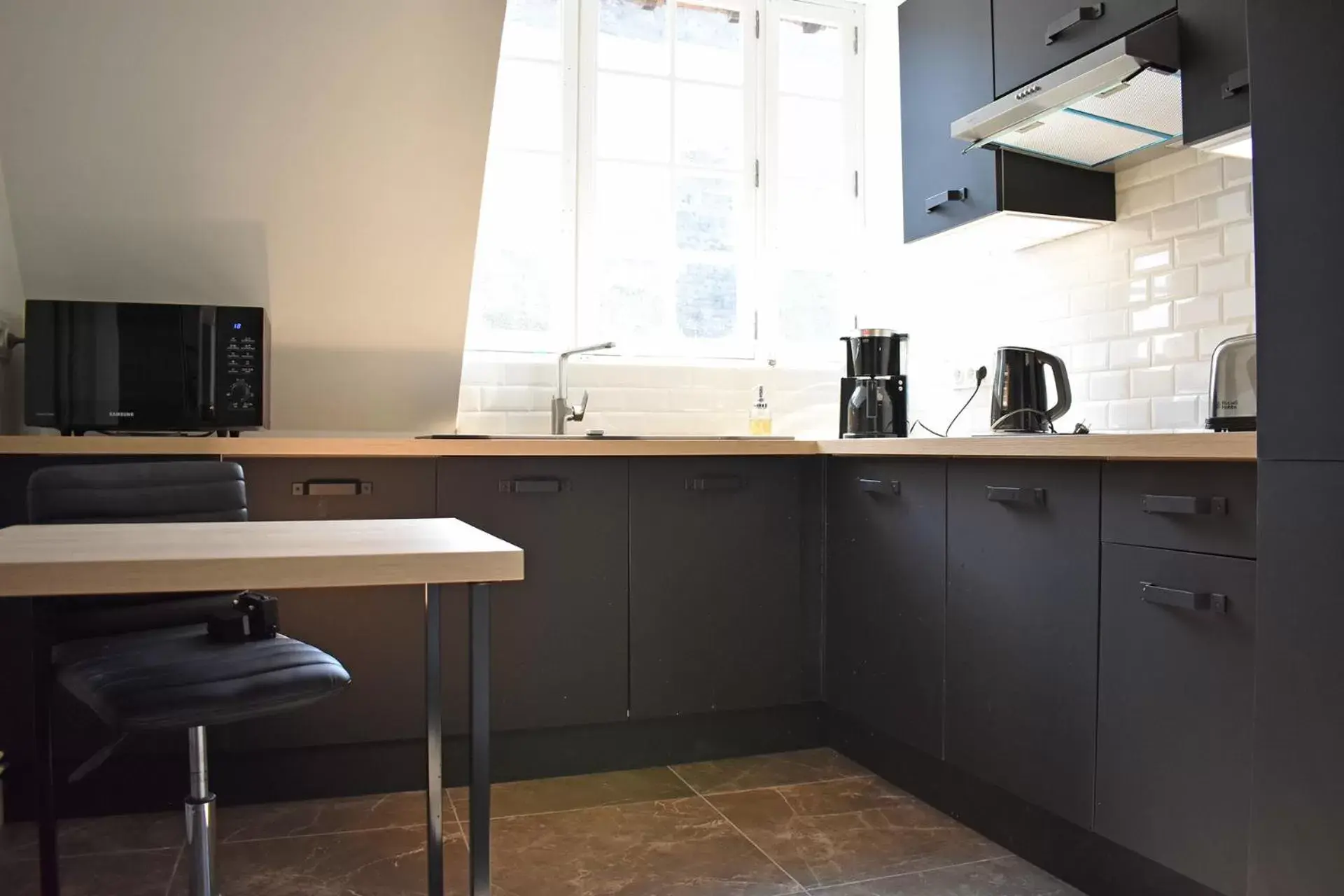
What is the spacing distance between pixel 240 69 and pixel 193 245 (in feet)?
1.71

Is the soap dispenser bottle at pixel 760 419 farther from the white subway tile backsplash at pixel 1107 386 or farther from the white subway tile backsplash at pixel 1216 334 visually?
the white subway tile backsplash at pixel 1216 334

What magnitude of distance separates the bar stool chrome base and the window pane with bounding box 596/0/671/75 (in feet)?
9.24

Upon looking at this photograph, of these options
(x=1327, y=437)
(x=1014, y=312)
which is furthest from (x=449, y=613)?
(x=1327, y=437)

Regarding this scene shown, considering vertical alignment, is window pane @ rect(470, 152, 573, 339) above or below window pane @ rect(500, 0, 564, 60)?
below

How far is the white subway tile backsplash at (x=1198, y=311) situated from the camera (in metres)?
2.63

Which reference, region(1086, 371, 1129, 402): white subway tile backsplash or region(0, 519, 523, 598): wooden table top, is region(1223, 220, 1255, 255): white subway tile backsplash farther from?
region(0, 519, 523, 598): wooden table top

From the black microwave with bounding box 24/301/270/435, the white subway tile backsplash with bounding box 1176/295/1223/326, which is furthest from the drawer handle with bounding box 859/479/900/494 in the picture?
the black microwave with bounding box 24/301/270/435

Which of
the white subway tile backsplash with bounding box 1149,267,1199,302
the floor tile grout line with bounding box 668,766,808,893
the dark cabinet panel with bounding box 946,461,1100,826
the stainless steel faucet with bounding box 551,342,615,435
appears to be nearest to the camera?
the dark cabinet panel with bounding box 946,461,1100,826

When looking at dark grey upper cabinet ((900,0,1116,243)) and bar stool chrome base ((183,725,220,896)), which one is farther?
dark grey upper cabinet ((900,0,1116,243))

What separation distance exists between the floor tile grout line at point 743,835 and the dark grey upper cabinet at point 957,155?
1.76m

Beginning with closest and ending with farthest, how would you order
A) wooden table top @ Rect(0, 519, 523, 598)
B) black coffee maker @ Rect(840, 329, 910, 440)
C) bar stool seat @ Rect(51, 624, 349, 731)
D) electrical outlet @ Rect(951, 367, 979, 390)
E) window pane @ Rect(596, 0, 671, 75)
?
wooden table top @ Rect(0, 519, 523, 598), bar stool seat @ Rect(51, 624, 349, 731), black coffee maker @ Rect(840, 329, 910, 440), electrical outlet @ Rect(951, 367, 979, 390), window pane @ Rect(596, 0, 671, 75)

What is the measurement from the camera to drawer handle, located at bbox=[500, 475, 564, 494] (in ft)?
9.53

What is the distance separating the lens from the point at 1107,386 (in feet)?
9.74

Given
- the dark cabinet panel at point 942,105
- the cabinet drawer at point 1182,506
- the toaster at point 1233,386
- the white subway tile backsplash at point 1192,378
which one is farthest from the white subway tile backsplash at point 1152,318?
the cabinet drawer at point 1182,506
